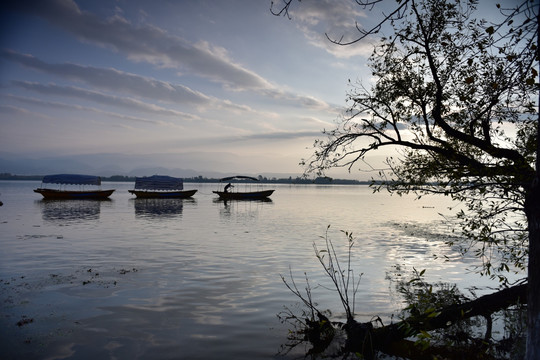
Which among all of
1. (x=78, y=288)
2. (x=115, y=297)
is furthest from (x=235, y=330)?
(x=78, y=288)

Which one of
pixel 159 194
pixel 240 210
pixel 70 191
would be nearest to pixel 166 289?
pixel 240 210

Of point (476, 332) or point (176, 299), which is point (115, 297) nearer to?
point (176, 299)

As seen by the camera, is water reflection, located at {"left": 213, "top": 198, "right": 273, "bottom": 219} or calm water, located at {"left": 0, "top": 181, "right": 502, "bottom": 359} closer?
calm water, located at {"left": 0, "top": 181, "right": 502, "bottom": 359}

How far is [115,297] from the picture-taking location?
37.6 ft

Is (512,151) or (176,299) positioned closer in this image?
(512,151)

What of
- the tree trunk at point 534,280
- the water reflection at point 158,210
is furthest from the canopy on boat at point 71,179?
the tree trunk at point 534,280

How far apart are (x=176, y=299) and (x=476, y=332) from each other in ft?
27.7

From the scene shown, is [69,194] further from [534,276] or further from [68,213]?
[534,276]

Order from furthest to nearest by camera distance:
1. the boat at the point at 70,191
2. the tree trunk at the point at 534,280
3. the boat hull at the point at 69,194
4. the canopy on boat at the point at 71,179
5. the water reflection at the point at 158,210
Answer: the canopy on boat at the point at 71,179
the boat at the point at 70,191
the boat hull at the point at 69,194
the water reflection at the point at 158,210
the tree trunk at the point at 534,280

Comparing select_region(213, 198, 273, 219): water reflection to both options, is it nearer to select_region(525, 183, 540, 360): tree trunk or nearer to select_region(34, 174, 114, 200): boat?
select_region(34, 174, 114, 200): boat

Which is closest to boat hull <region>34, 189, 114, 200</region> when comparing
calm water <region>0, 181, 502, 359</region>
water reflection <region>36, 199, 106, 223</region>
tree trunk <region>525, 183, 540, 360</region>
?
water reflection <region>36, 199, 106, 223</region>

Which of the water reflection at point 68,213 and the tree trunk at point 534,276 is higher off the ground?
the tree trunk at point 534,276

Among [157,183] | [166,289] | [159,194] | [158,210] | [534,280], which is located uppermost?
[534,280]

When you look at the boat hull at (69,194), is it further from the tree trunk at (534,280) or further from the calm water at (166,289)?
the tree trunk at (534,280)
